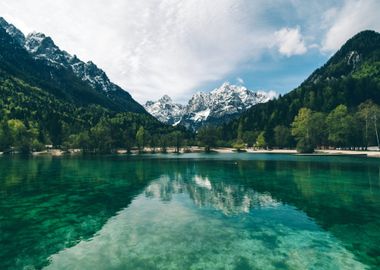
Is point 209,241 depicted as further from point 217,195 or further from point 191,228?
point 217,195

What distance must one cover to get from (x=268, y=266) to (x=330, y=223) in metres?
14.0

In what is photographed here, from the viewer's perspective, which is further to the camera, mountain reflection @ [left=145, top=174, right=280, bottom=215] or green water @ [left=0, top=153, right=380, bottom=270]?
mountain reflection @ [left=145, top=174, right=280, bottom=215]

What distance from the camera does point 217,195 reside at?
4409cm

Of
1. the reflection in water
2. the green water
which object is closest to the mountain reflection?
the green water

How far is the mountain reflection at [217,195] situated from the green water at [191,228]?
0.56 feet

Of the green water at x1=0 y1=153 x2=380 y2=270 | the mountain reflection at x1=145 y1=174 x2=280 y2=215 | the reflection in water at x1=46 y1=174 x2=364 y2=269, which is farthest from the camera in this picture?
the mountain reflection at x1=145 y1=174 x2=280 y2=215

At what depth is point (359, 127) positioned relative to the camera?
156875 mm

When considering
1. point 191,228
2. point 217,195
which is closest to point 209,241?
point 191,228

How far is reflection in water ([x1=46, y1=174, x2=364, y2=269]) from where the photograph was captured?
18672 millimetres

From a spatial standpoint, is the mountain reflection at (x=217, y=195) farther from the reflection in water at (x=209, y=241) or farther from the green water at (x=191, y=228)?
the reflection in water at (x=209, y=241)

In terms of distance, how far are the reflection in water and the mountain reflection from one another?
28 centimetres

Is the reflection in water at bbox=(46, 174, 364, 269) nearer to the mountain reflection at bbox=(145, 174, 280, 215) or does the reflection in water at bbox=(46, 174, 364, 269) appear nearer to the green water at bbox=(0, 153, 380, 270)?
the green water at bbox=(0, 153, 380, 270)

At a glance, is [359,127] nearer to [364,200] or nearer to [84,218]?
[364,200]

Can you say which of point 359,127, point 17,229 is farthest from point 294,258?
point 359,127
